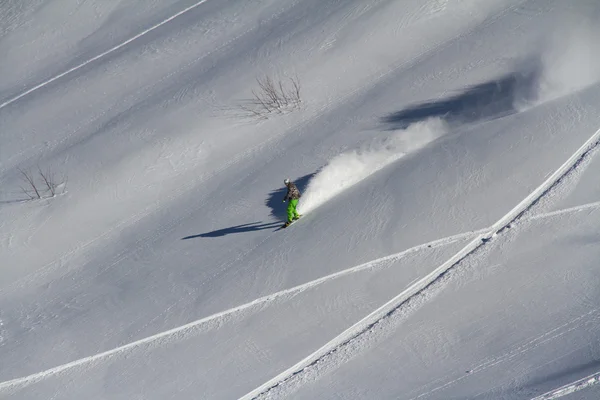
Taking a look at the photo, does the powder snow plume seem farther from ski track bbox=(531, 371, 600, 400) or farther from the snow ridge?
ski track bbox=(531, 371, 600, 400)

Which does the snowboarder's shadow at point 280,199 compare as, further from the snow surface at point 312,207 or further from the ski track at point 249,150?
the ski track at point 249,150

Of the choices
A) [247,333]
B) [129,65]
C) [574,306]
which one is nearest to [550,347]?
[574,306]

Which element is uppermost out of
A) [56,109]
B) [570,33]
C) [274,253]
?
[56,109]

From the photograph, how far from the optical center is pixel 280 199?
65.1 ft

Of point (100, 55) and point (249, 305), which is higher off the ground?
point (100, 55)

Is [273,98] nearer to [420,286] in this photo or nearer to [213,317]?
[213,317]

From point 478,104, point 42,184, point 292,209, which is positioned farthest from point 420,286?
point 42,184

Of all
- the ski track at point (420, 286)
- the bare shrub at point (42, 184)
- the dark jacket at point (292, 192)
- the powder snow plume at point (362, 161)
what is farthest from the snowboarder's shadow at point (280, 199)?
the bare shrub at point (42, 184)

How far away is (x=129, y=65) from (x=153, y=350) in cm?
1180

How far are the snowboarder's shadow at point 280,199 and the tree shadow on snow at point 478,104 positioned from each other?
121 inches

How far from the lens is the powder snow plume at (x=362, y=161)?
19578 millimetres

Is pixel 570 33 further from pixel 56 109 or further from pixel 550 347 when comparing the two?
pixel 56 109

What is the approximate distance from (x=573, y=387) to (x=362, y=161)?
817 centimetres

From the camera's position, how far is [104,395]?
16.5 meters
